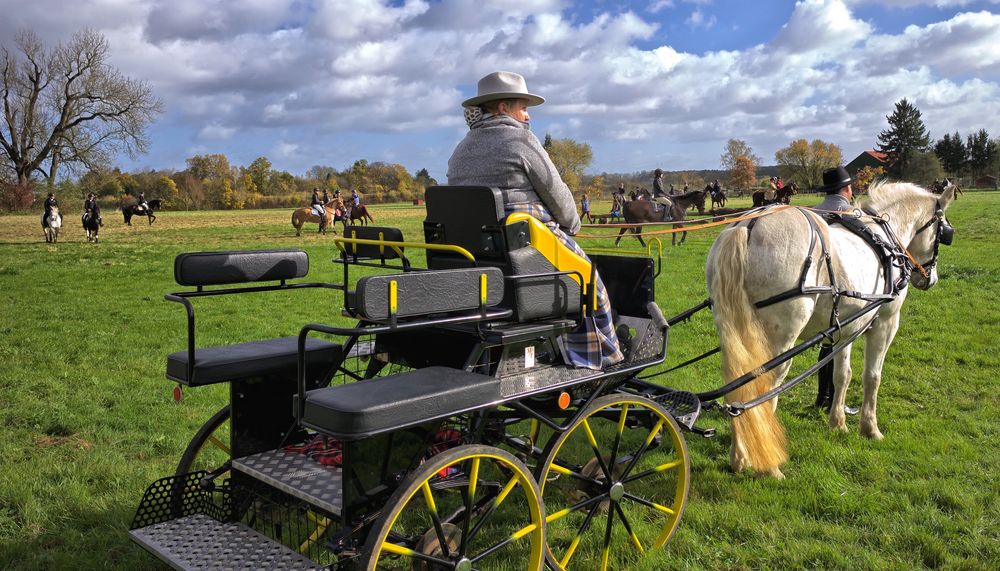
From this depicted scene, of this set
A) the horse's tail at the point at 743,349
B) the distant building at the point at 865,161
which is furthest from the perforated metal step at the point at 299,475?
the distant building at the point at 865,161

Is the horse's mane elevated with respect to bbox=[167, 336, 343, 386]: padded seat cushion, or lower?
elevated

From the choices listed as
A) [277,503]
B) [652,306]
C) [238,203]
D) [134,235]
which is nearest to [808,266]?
[652,306]

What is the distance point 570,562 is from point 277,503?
146 cm

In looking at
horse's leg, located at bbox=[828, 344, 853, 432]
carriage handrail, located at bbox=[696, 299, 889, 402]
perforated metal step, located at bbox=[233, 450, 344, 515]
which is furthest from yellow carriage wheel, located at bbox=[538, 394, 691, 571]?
horse's leg, located at bbox=[828, 344, 853, 432]

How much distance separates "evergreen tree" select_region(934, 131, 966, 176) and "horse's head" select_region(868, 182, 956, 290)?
8721 centimetres

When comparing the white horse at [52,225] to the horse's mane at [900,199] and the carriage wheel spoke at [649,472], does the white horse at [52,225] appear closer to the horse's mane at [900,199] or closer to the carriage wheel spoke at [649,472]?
the horse's mane at [900,199]

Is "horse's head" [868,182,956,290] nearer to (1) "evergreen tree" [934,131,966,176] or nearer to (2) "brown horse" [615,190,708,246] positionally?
(2) "brown horse" [615,190,708,246]

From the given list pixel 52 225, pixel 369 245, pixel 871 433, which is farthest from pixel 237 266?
pixel 52 225

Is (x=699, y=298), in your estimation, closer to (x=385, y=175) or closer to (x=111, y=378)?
(x=111, y=378)

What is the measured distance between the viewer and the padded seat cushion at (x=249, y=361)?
3096 mm

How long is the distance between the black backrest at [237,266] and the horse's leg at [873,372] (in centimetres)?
418

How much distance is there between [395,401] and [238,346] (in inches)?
59.4

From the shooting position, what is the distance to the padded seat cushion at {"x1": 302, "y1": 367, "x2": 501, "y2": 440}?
223 centimetres

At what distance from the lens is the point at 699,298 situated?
11.3 m
